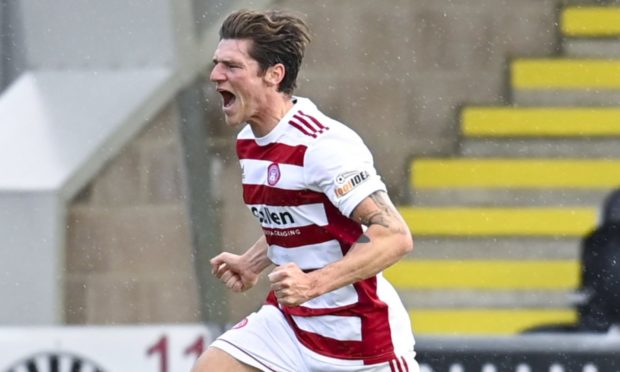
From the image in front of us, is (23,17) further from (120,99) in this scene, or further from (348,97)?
(348,97)

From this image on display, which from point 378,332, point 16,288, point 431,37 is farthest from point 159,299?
point 378,332

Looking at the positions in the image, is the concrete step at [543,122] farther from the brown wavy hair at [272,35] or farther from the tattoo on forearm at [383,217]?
the tattoo on forearm at [383,217]

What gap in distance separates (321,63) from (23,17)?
3.76 feet

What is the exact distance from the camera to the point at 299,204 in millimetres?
3824

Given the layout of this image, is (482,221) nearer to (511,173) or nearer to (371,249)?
(511,173)

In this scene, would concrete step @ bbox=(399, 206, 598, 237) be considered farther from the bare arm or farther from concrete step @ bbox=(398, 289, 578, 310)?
the bare arm

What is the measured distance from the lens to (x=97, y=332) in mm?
6137

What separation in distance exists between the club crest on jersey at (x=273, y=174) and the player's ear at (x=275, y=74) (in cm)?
21

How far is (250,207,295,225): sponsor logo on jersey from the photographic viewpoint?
385cm

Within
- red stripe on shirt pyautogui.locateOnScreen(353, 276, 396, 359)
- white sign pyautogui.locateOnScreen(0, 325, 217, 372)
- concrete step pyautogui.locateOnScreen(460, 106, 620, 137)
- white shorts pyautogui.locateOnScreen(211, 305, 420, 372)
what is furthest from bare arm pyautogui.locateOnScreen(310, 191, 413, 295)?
concrete step pyautogui.locateOnScreen(460, 106, 620, 137)

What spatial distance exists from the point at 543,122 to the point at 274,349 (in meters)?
2.56

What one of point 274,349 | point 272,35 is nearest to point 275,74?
point 272,35

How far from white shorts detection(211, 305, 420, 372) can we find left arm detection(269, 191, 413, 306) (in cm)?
41

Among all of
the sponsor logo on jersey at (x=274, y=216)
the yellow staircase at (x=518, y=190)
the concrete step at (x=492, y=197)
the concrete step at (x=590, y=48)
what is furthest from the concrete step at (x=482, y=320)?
the sponsor logo on jersey at (x=274, y=216)
